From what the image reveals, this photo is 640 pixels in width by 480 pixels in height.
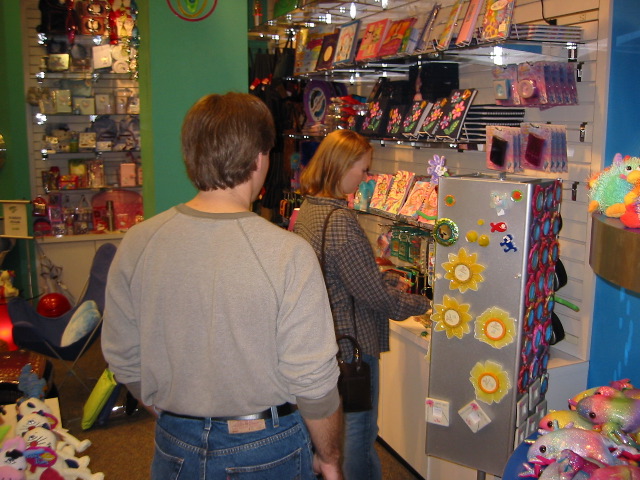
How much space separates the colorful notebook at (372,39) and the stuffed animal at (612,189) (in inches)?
93.0

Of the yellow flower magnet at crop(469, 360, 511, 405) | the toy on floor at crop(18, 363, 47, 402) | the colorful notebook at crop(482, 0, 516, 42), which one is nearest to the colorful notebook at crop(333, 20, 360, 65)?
the colorful notebook at crop(482, 0, 516, 42)

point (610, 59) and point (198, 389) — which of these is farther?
point (610, 59)

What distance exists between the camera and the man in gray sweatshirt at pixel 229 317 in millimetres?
1498

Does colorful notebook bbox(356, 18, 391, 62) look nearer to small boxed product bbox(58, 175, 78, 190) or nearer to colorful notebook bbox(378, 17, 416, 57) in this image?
colorful notebook bbox(378, 17, 416, 57)

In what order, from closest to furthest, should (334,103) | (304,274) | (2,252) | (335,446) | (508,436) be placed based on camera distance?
(304,274)
(335,446)
(508,436)
(334,103)
(2,252)

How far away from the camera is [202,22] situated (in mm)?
4047

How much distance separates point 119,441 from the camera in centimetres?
393

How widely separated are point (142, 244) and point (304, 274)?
1.41ft

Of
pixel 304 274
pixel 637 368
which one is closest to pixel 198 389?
pixel 304 274

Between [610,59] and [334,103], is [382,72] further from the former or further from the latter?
[610,59]

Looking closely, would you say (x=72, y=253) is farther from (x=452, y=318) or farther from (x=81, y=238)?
(x=452, y=318)

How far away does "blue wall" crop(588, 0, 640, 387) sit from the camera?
259cm

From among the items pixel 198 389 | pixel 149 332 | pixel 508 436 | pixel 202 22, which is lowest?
pixel 508 436

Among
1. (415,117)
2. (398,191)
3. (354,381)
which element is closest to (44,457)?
(354,381)
